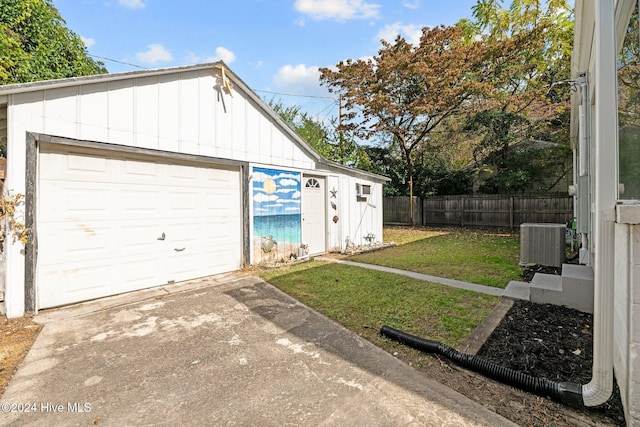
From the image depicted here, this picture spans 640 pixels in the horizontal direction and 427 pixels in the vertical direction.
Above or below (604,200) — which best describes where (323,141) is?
above

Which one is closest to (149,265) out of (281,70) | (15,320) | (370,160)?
(15,320)

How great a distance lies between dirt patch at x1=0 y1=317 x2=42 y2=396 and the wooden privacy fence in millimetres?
14732

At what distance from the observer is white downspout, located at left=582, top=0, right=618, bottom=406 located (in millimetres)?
1802

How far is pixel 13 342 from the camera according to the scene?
2.89 m

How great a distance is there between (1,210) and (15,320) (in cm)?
128

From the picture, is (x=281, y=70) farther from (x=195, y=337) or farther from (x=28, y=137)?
(x=195, y=337)

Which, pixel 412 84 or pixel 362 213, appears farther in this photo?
pixel 412 84

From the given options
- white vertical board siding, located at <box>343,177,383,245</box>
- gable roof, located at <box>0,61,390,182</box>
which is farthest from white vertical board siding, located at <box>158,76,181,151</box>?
white vertical board siding, located at <box>343,177,383,245</box>

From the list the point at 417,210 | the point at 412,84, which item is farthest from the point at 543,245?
the point at 412,84

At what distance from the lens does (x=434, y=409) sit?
1.84 metres

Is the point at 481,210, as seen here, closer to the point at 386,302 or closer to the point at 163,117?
the point at 386,302

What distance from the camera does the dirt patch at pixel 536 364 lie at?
1811 mm

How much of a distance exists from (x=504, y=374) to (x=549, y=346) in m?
0.91

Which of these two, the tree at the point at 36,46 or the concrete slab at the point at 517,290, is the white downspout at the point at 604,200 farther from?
the tree at the point at 36,46
